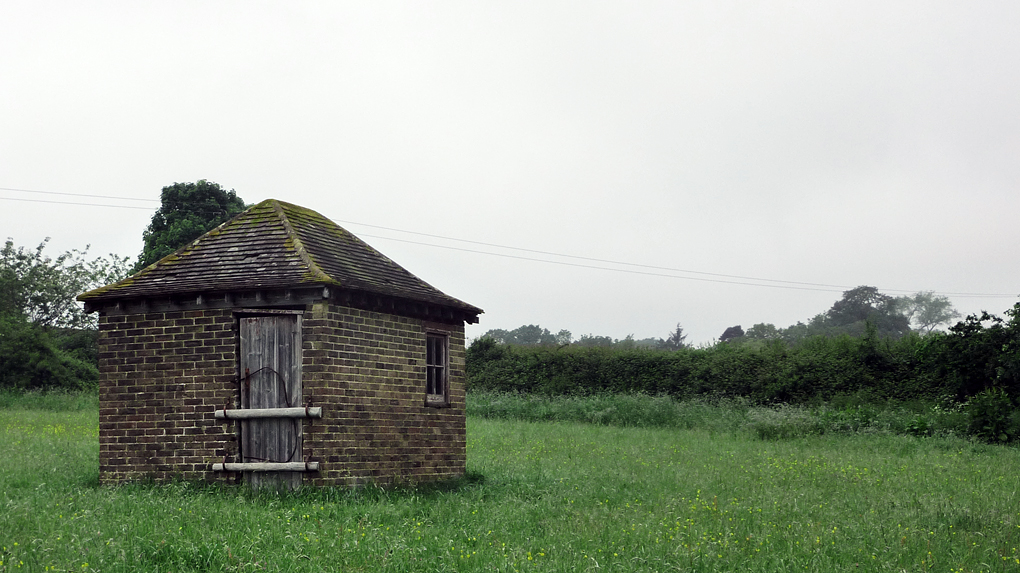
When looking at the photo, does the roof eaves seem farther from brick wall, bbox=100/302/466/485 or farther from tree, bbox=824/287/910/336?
tree, bbox=824/287/910/336

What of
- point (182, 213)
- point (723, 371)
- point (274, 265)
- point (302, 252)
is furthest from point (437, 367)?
point (182, 213)

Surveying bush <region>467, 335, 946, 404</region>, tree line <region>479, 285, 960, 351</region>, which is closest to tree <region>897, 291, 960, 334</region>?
tree line <region>479, 285, 960, 351</region>

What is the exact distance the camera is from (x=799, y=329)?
73188 millimetres

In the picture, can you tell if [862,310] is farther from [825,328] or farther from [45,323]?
[45,323]

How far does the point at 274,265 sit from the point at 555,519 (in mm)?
5594

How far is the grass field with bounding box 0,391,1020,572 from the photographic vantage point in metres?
8.24

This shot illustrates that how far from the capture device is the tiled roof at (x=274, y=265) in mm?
12312

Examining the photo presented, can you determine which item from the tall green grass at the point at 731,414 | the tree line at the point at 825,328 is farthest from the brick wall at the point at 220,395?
the tree line at the point at 825,328

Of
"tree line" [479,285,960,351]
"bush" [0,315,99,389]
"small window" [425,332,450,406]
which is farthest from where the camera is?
"tree line" [479,285,960,351]

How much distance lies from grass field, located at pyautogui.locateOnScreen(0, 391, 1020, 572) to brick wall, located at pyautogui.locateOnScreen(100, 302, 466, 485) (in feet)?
1.68

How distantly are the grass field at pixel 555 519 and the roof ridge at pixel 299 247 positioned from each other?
2.97 meters

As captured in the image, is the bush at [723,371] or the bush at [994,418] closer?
the bush at [994,418]

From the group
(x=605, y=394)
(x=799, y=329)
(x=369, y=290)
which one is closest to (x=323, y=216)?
(x=369, y=290)

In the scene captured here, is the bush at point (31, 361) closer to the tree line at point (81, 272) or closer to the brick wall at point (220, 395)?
the tree line at point (81, 272)
